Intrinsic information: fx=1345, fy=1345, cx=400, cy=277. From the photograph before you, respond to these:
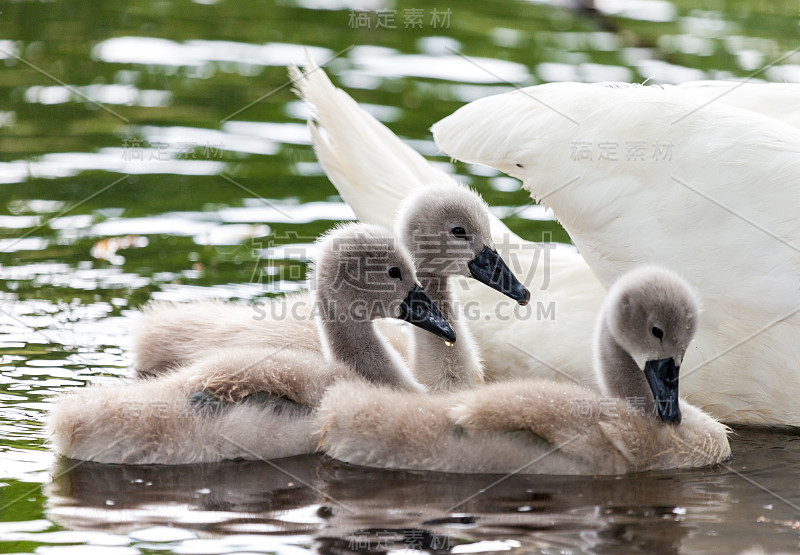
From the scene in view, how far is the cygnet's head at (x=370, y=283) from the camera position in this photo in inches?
221

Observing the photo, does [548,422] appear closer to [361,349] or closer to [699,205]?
[361,349]

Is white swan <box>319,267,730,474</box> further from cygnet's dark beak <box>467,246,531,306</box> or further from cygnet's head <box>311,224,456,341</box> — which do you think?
cygnet's dark beak <box>467,246,531,306</box>

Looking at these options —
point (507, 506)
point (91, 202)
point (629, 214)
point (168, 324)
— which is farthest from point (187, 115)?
point (507, 506)

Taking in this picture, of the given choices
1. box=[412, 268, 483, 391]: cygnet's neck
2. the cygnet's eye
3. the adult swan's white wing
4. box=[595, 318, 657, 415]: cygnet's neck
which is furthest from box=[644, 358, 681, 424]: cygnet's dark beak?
the cygnet's eye

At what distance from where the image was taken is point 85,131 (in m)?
9.91

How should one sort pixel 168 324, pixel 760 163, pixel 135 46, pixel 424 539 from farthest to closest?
pixel 135 46, pixel 168 324, pixel 760 163, pixel 424 539

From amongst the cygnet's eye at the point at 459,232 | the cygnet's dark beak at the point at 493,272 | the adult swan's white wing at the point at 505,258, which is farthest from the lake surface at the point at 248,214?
the cygnet's eye at the point at 459,232

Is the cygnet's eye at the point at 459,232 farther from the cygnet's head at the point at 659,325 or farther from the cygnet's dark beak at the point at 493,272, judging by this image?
the cygnet's head at the point at 659,325

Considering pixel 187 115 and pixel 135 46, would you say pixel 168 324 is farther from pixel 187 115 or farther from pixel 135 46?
pixel 135 46

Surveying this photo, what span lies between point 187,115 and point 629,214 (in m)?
5.42

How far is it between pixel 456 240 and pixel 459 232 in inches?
1.5

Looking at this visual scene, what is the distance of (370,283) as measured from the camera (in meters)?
5.64

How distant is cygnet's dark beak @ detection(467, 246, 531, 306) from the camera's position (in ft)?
19.5

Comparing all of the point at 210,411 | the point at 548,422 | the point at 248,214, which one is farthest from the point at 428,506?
the point at 248,214
